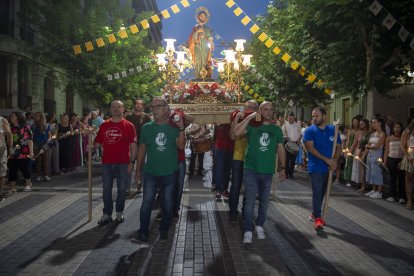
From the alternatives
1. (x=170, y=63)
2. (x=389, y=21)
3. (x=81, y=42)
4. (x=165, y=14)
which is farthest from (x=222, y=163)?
(x=81, y=42)

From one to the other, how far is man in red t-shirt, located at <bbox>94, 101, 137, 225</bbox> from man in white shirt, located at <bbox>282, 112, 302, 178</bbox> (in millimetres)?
7064

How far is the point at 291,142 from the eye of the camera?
1336 cm

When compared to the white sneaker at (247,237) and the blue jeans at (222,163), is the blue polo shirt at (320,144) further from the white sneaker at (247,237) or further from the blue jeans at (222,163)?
the blue jeans at (222,163)

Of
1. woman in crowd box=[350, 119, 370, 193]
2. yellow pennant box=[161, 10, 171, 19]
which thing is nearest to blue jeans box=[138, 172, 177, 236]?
woman in crowd box=[350, 119, 370, 193]

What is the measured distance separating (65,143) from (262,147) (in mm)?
9455

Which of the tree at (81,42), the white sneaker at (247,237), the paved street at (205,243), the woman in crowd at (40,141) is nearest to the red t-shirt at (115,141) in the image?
the paved street at (205,243)

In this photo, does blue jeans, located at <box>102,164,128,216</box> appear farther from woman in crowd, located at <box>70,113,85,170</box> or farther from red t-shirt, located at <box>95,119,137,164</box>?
woman in crowd, located at <box>70,113,85,170</box>

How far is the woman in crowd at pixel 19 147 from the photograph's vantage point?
991cm

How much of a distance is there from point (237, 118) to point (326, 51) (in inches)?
404

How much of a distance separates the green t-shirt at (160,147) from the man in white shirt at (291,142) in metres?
7.70

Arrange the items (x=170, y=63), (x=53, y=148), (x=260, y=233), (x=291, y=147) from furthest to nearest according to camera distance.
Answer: (x=291, y=147), (x=53, y=148), (x=170, y=63), (x=260, y=233)

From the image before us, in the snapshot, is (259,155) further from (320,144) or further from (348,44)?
(348,44)

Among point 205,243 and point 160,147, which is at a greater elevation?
point 160,147

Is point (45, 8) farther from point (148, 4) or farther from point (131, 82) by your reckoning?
point (148, 4)
